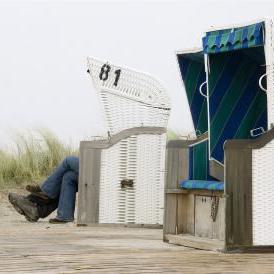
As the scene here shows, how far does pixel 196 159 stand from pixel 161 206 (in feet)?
6.44

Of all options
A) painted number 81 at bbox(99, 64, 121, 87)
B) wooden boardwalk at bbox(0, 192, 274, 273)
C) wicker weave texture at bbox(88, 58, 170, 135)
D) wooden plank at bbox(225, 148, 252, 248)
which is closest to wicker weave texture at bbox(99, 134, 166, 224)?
wicker weave texture at bbox(88, 58, 170, 135)

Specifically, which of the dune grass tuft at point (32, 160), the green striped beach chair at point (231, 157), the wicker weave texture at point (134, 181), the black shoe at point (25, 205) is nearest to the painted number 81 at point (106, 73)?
the wicker weave texture at point (134, 181)

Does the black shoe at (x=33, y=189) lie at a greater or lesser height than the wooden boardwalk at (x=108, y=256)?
greater

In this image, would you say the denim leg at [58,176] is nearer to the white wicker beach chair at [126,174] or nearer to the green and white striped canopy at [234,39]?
the white wicker beach chair at [126,174]

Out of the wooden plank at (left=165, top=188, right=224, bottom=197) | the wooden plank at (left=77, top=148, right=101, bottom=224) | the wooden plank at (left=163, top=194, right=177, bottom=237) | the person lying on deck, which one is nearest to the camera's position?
the wooden plank at (left=165, top=188, right=224, bottom=197)

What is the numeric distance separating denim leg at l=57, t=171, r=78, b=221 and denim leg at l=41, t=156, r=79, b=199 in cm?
6

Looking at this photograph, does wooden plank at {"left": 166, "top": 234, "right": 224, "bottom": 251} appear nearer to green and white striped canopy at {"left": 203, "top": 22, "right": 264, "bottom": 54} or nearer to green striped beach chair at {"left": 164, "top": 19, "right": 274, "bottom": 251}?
green striped beach chair at {"left": 164, "top": 19, "right": 274, "bottom": 251}

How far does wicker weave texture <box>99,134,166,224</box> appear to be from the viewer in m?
8.90

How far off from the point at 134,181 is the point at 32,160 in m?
6.82

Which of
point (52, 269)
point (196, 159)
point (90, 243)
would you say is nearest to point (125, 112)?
point (196, 159)

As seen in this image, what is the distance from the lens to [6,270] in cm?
459

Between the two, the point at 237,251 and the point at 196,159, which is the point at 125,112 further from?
the point at 237,251

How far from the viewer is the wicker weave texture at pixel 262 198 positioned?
19.4 feet

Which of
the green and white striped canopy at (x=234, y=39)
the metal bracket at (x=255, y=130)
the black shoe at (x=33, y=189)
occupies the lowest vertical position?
the black shoe at (x=33, y=189)
